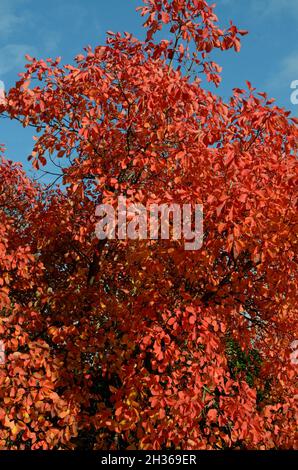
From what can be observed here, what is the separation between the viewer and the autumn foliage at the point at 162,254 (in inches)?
201

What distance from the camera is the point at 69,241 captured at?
7930mm

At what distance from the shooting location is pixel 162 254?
20.1ft

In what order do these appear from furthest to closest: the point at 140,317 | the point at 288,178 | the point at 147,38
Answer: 1. the point at 147,38
2. the point at 140,317
3. the point at 288,178

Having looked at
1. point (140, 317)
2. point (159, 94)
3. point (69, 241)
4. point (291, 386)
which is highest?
point (159, 94)

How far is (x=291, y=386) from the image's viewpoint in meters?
7.71

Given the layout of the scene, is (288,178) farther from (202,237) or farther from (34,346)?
(34,346)

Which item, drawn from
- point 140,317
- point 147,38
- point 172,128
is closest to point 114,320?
point 140,317

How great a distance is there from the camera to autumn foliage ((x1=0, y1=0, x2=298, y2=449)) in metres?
5.10

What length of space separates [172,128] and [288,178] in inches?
67.0

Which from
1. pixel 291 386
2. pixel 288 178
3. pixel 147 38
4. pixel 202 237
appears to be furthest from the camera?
pixel 291 386

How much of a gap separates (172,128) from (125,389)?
363 cm

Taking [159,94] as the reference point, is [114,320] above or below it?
below
